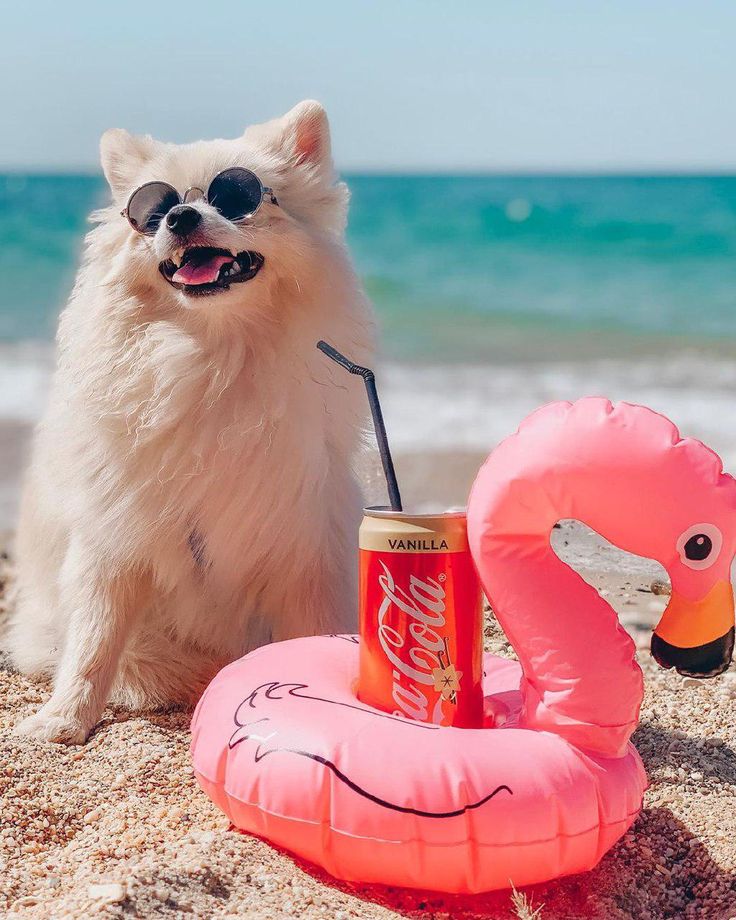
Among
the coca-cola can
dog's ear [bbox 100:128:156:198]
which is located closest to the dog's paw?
the coca-cola can

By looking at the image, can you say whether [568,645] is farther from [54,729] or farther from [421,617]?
[54,729]

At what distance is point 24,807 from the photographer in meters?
2.59

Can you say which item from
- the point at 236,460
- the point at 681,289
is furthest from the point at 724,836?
the point at 681,289

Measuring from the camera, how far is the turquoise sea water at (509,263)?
46.7ft

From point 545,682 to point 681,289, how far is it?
1631 centimetres

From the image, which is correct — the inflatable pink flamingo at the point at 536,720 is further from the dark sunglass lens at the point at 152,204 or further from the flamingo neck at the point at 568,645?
the dark sunglass lens at the point at 152,204

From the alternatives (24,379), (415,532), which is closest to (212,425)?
(415,532)

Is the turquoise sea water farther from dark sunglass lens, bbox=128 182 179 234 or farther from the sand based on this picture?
the sand

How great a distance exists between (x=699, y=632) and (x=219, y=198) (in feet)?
5.73

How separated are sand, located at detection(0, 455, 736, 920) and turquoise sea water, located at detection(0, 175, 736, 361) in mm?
1832

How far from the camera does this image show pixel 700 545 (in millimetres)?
1979

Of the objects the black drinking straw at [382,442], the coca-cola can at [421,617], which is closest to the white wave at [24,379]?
the black drinking straw at [382,442]

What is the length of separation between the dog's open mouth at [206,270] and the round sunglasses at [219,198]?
111 millimetres

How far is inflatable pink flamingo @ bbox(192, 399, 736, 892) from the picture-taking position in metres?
2.00
